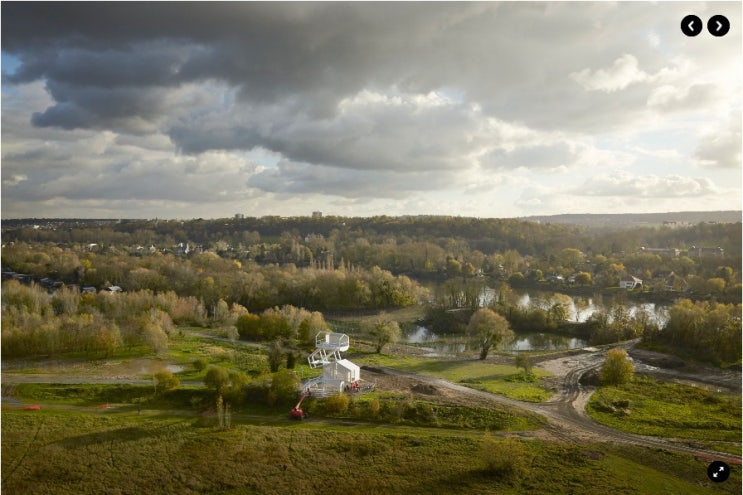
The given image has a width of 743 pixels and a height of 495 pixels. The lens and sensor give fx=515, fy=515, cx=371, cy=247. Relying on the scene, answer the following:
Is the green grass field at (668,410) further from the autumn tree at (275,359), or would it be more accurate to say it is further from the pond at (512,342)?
the autumn tree at (275,359)

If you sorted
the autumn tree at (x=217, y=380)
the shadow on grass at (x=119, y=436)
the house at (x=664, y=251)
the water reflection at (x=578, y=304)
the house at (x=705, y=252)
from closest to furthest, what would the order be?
the shadow on grass at (x=119, y=436) < the autumn tree at (x=217, y=380) < the water reflection at (x=578, y=304) < the house at (x=705, y=252) < the house at (x=664, y=251)

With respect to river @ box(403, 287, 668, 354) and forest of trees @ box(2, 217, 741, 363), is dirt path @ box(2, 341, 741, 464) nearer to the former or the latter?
forest of trees @ box(2, 217, 741, 363)

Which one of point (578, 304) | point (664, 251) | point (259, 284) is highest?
point (664, 251)

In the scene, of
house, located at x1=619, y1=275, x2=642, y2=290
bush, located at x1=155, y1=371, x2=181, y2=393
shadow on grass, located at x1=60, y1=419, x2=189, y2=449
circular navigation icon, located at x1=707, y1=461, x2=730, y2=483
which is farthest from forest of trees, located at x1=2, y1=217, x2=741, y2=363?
circular navigation icon, located at x1=707, y1=461, x2=730, y2=483

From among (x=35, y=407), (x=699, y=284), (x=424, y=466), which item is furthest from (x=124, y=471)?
(x=699, y=284)

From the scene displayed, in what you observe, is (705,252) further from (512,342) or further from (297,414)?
(297,414)

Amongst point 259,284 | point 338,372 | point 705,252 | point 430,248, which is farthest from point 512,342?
point 430,248

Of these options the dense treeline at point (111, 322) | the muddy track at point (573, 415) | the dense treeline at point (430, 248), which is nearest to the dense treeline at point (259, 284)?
the dense treeline at point (430, 248)
